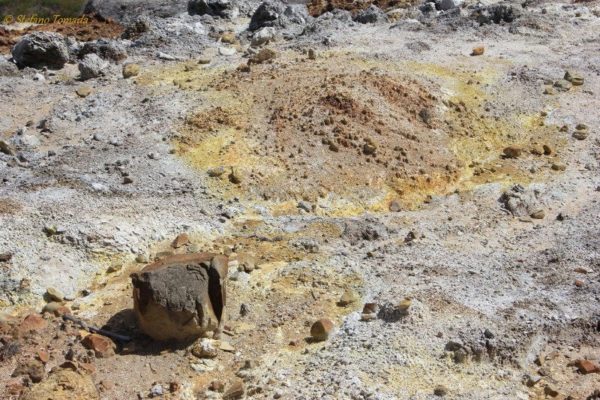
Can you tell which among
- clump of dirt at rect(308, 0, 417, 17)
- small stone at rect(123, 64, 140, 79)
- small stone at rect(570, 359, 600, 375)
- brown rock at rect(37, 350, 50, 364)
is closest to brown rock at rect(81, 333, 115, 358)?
brown rock at rect(37, 350, 50, 364)

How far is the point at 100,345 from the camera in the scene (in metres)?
7.06

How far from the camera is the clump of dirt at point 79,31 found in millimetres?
17469

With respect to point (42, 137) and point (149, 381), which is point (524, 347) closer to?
point (149, 381)

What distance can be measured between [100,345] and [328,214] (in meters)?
3.77

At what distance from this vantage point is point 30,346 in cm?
704

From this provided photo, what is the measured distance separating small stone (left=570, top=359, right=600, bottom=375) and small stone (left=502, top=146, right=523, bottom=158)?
4734 mm

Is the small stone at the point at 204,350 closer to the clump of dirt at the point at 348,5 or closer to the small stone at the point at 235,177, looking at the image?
the small stone at the point at 235,177

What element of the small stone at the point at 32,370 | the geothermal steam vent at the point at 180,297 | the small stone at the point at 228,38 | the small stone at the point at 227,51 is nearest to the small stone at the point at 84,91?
the small stone at the point at 227,51

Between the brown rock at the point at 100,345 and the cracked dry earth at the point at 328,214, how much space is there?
0.07 metres

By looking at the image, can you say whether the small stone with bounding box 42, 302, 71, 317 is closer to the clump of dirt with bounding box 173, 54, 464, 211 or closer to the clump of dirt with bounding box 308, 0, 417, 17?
the clump of dirt with bounding box 173, 54, 464, 211

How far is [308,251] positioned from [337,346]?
188 centimetres

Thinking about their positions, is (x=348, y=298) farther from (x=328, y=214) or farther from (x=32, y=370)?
(x=32, y=370)

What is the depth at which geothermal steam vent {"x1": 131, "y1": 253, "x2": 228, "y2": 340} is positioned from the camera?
7.00 metres

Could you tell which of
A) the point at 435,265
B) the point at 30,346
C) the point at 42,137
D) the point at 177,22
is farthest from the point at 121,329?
the point at 177,22
